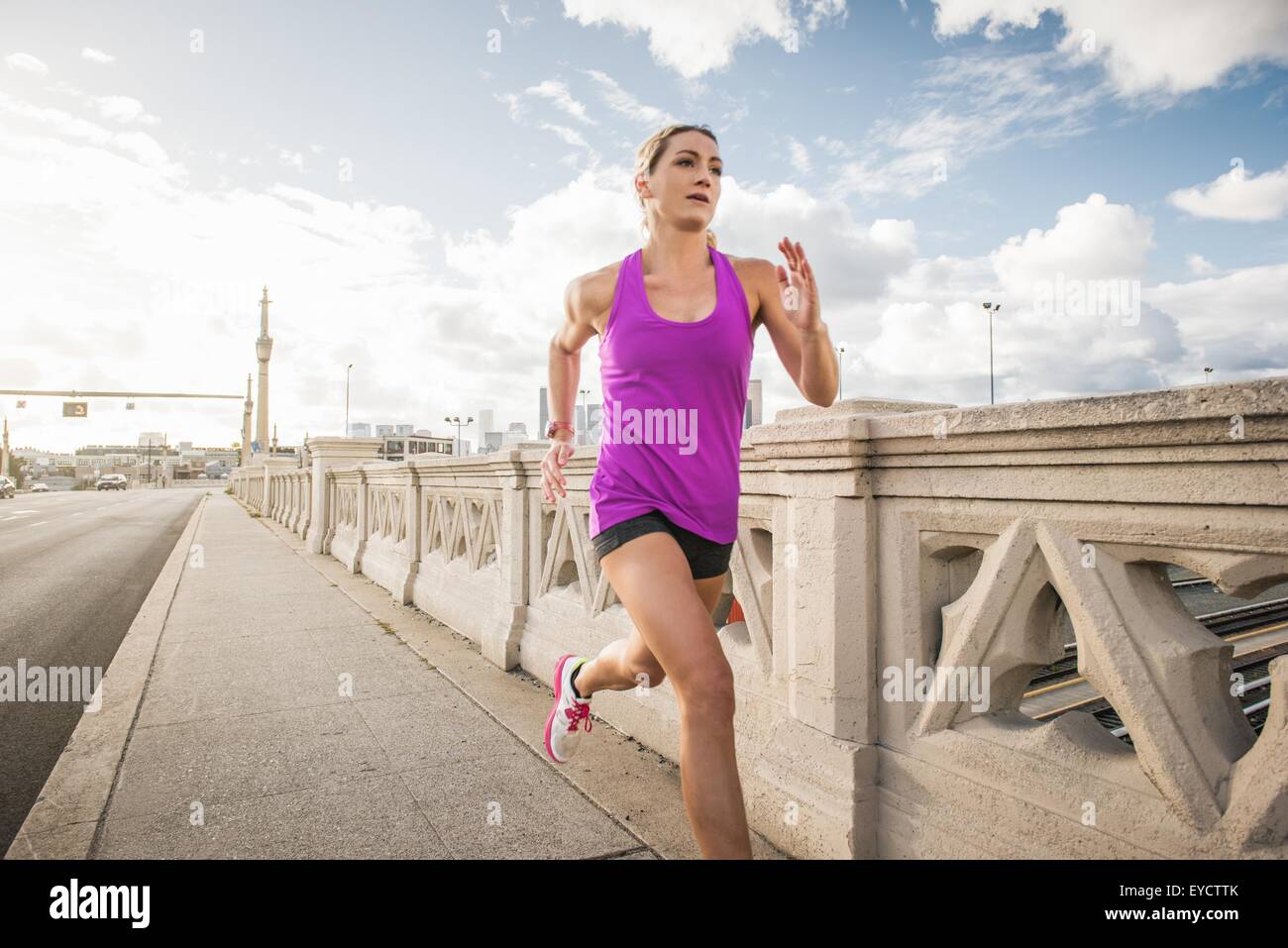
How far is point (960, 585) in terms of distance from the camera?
2455 millimetres

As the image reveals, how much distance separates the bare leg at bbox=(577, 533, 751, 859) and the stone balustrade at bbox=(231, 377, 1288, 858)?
29.8 inches

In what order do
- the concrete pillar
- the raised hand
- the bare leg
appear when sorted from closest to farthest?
the bare leg < the raised hand < the concrete pillar

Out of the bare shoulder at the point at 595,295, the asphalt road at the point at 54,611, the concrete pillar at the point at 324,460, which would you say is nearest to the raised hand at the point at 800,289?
the bare shoulder at the point at 595,295

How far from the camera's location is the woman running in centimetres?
187

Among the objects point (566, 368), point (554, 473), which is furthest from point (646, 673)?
point (566, 368)

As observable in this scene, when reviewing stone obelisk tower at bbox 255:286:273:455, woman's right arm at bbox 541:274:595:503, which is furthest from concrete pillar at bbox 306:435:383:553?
stone obelisk tower at bbox 255:286:273:455

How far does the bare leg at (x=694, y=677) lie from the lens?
182 cm

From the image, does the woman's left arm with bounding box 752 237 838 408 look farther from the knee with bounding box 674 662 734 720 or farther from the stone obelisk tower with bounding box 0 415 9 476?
the stone obelisk tower with bounding box 0 415 9 476

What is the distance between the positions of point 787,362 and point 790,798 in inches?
59.0

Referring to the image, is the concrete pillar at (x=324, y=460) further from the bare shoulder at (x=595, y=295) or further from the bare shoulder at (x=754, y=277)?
the bare shoulder at (x=754, y=277)

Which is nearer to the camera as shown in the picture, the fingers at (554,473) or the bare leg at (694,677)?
the bare leg at (694,677)
